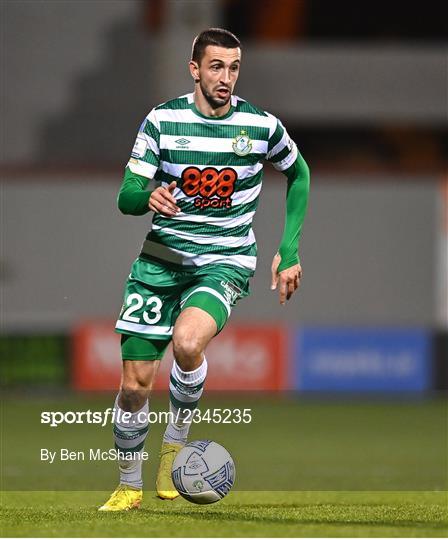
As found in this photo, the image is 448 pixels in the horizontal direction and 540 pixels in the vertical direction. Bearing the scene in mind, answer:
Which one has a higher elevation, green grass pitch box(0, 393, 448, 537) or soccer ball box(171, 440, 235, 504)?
soccer ball box(171, 440, 235, 504)

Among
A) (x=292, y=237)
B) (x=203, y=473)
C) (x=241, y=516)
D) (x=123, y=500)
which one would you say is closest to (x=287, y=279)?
(x=292, y=237)

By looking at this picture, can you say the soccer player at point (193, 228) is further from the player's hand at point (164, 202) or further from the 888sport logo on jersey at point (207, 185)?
the player's hand at point (164, 202)

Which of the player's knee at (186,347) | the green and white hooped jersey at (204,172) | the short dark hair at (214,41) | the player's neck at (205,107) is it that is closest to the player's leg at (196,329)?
the player's knee at (186,347)

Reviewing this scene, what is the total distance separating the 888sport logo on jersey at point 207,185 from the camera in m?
7.90

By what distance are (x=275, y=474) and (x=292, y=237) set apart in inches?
124

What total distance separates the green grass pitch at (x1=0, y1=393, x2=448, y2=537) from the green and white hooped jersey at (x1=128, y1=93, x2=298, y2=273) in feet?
4.37

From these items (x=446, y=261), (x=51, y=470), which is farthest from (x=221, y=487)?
(x=446, y=261)

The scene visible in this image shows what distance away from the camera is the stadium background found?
17547 mm

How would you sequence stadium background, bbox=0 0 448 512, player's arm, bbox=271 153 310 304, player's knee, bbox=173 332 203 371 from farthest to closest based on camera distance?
1. stadium background, bbox=0 0 448 512
2. player's arm, bbox=271 153 310 304
3. player's knee, bbox=173 332 203 371

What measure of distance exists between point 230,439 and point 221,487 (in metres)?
6.04

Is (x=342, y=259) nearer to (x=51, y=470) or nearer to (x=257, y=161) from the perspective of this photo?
(x=51, y=470)

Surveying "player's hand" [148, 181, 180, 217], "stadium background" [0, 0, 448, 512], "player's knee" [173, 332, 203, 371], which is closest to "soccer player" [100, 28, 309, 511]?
"player's knee" [173, 332, 203, 371]

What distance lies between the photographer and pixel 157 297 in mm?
7992

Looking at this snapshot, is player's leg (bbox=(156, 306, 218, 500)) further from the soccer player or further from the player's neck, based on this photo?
the player's neck
